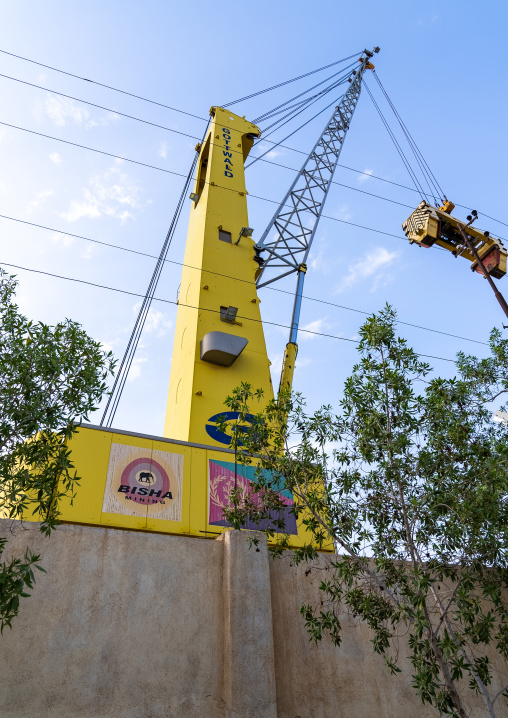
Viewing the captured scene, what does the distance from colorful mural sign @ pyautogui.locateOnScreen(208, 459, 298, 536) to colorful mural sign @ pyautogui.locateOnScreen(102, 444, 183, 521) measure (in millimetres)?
738

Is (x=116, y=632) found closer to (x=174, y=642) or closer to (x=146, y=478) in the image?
(x=174, y=642)

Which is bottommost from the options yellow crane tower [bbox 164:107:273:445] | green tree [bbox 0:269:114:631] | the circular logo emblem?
green tree [bbox 0:269:114:631]

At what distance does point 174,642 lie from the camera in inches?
310

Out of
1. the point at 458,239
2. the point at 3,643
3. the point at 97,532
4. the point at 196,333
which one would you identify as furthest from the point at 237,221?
the point at 3,643

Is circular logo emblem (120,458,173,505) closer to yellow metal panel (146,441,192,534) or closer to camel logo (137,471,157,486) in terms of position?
camel logo (137,471,157,486)

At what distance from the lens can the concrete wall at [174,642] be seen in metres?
7.05

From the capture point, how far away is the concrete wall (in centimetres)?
705

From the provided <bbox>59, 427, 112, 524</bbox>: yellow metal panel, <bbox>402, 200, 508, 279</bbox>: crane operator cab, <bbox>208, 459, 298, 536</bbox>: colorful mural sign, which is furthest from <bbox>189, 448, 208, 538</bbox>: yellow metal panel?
<bbox>402, 200, 508, 279</bbox>: crane operator cab

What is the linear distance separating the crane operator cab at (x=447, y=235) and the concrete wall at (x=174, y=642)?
15854 millimetres

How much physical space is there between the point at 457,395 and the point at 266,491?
335 centimetres

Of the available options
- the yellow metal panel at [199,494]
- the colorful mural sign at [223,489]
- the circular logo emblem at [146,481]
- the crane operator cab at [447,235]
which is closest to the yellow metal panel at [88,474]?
the circular logo emblem at [146,481]

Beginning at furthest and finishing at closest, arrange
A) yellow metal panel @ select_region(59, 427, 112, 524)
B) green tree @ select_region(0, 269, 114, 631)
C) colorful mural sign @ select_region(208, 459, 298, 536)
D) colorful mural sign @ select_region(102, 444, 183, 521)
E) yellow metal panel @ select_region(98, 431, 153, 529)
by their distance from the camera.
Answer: colorful mural sign @ select_region(208, 459, 298, 536) < colorful mural sign @ select_region(102, 444, 183, 521) < yellow metal panel @ select_region(98, 431, 153, 529) < yellow metal panel @ select_region(59, 427, 112, 524) < green tree @ select_region(0, 269, 114, 631)

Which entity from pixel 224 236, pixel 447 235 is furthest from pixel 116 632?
pixel 447 235

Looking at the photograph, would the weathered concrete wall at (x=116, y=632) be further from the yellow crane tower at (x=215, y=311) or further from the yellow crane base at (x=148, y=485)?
the yellow crane tower at (x=215, y=311)
